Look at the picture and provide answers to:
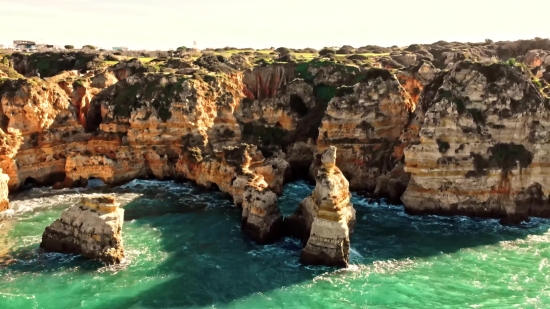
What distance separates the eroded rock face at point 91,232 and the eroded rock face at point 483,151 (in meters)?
26.5

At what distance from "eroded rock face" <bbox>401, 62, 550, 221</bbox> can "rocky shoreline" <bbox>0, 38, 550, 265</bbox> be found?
0.09m

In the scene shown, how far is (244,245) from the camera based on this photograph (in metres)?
37.9

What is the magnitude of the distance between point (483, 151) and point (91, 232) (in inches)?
1373

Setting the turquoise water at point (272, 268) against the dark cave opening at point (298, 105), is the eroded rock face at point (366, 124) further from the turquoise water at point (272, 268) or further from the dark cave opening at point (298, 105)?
the dark cave opening at point (298, 105)

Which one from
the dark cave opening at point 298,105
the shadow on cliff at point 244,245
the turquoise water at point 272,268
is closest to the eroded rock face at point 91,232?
the turquoise water at point 272,268

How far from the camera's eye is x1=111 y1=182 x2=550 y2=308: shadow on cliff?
31000mm

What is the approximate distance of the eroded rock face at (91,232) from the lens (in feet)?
112

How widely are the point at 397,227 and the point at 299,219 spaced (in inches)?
377

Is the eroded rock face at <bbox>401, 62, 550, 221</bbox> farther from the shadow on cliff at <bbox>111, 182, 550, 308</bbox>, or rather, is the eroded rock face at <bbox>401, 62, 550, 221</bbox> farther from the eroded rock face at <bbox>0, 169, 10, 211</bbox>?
the eroded rock face at <bbox>0, 169, 10, 211</bbox>

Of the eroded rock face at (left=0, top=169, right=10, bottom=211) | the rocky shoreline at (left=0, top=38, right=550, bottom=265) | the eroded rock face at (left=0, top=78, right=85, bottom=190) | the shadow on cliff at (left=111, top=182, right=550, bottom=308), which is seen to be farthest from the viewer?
the eroded rock face at (left=0, top=78, right=85, bottom=190)

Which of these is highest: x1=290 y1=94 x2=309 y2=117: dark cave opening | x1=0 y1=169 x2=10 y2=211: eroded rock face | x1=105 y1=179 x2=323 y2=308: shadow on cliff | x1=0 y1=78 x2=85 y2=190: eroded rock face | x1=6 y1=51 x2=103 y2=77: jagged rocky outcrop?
x1=6 y1=51 x2=103 y2=77: jagged rocky outcrop

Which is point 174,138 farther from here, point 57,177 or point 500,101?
point 500,101

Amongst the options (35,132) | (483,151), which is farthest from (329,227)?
(35,132)

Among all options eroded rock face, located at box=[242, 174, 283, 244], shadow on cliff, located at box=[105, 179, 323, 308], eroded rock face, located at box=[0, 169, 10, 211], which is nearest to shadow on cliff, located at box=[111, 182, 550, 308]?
shadow on cliff, located at box=[105, 179, 323, 308]
